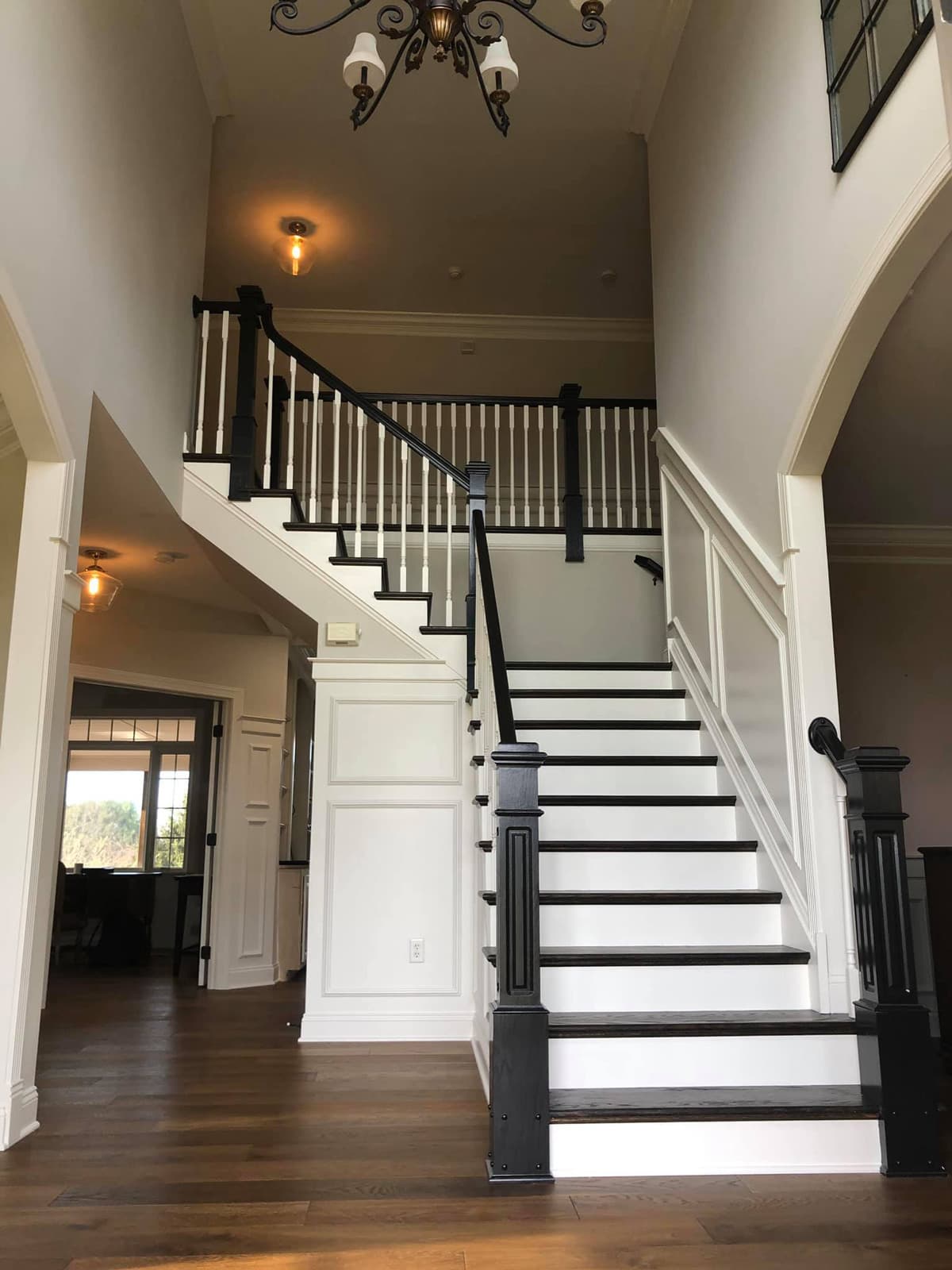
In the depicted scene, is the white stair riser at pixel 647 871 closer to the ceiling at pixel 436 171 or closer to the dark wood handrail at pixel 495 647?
the dark wood handrail at pixel 495 647

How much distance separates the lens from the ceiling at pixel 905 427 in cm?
317

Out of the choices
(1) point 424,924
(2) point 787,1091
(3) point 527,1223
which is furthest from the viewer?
(1) point 424,924

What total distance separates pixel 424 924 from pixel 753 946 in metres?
1.86

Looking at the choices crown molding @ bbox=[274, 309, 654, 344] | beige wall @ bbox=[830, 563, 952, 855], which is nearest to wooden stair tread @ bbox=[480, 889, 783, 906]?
beige wall @ bbox=[830, 563, 952, 855]

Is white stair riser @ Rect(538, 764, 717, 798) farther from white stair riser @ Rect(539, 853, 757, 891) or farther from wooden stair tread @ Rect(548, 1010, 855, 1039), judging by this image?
wooden stair tread @ Rect(548, 1010, 855, 1039)

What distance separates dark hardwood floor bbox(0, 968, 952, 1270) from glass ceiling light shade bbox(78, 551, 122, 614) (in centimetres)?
272

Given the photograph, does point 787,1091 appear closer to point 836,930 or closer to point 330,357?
point 836,930

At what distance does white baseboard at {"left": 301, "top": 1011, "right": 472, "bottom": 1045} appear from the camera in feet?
15.1

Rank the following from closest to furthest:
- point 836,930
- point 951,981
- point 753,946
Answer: point 836,930, point 753,946, point 951,981

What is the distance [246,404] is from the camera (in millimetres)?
Answer: 5164

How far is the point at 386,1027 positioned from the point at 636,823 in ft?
5.60

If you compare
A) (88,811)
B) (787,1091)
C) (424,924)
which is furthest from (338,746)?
(88,811)

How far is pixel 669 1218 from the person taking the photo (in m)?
2.37

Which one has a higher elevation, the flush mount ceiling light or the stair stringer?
the flush mount ceiling light
